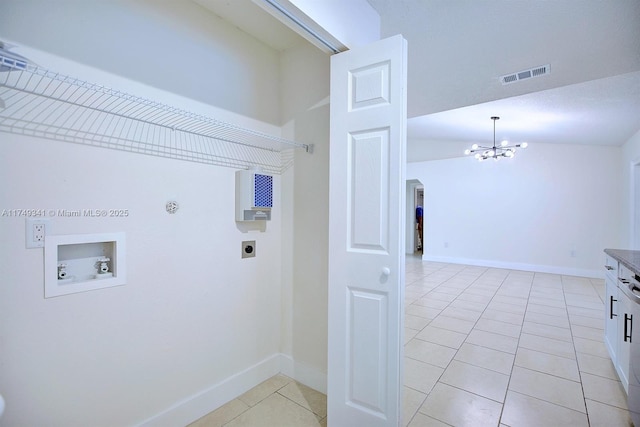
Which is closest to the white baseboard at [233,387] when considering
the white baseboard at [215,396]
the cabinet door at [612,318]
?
the white baseboard at [215,396]

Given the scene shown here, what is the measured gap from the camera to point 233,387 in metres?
2.12

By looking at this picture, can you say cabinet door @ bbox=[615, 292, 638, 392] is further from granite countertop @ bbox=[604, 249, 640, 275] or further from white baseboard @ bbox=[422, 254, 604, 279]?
white baseboard @ bbox=[422, 254, 604, 279]

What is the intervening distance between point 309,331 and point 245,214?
1023mm

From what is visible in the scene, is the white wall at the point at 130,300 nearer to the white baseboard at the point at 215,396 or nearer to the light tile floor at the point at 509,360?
the white baseboard at the point at 215,396

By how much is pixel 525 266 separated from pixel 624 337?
17.3 feet

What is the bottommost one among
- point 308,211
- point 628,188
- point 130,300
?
point 130,300

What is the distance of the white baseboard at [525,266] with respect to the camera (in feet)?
20.0

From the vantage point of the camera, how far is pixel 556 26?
6.41ft

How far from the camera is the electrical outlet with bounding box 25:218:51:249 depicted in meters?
1.29

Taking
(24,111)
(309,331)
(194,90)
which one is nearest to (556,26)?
(194,90)

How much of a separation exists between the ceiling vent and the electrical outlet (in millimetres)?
3320

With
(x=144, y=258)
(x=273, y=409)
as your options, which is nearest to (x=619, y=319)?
(x=273, y=409)


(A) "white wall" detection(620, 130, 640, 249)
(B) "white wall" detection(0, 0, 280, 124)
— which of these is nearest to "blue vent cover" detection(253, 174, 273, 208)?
(B) "white wall" detection(0, 0, 280, 124)

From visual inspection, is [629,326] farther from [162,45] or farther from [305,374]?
[162,45]
